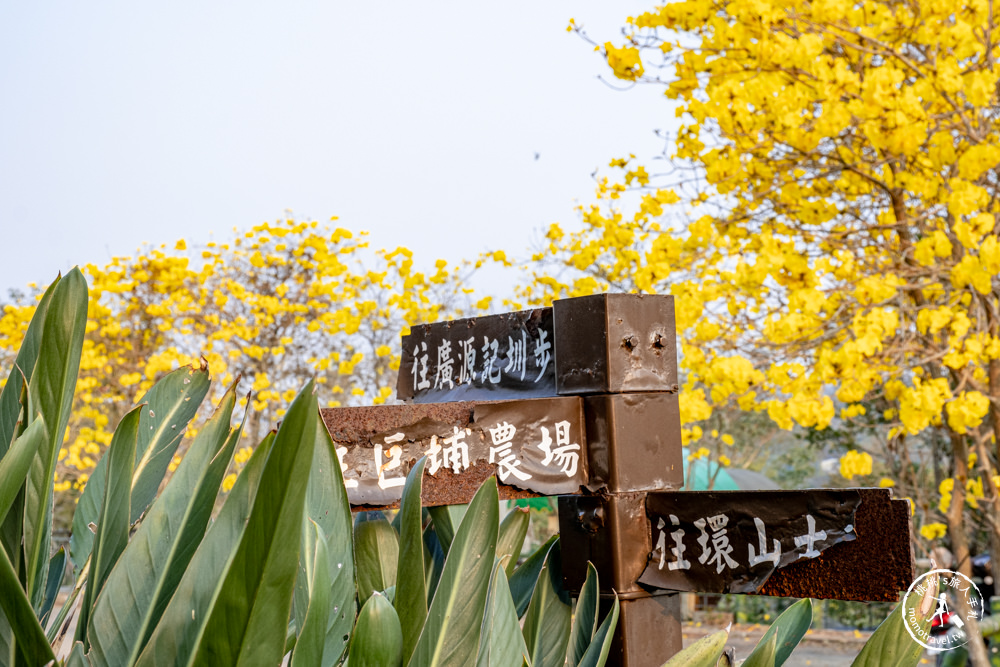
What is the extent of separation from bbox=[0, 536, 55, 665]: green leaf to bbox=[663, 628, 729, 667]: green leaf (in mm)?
638

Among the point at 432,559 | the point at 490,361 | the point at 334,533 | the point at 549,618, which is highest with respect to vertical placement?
the point at 490,361

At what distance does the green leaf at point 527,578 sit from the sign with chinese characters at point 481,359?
29 cm

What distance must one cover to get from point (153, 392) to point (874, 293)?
254 centimetres

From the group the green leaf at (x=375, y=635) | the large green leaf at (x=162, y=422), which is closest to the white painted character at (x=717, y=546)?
the green leaf at (x=375, y=635)

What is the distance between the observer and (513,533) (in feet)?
4.68

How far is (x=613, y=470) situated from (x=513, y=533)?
0.21m

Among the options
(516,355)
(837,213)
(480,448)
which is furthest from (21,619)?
(837,213)

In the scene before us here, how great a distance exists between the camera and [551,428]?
1.43m

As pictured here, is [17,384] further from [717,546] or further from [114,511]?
[717,546]

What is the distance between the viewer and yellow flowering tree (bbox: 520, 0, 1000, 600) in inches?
111

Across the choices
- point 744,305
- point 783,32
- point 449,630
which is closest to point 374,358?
point 744,305

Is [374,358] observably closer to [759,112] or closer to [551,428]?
[759,112]

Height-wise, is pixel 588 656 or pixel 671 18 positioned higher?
pixel 671 18

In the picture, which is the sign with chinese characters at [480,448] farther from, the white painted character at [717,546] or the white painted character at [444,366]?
the white painted character at [444,366]
